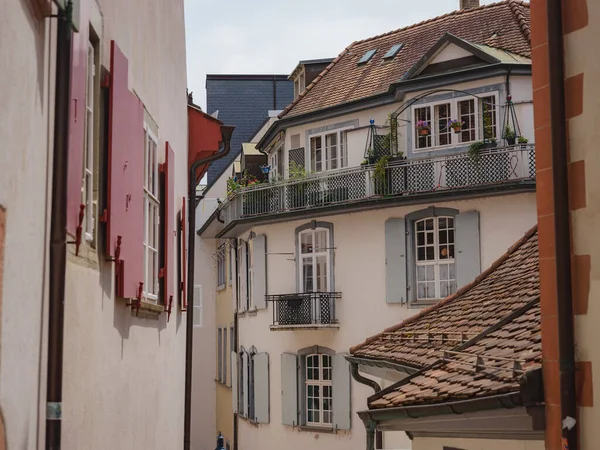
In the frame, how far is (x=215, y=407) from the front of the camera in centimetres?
3844

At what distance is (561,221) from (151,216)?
14.9ft

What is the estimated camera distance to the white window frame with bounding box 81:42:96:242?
6.96 metres

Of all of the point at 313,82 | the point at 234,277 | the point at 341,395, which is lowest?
the point at 341,395

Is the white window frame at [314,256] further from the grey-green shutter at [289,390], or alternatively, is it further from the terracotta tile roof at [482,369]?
the terracotta tile roof at [482,369]

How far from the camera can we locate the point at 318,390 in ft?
95.8

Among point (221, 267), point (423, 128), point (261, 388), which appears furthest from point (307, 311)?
point (221, 267)

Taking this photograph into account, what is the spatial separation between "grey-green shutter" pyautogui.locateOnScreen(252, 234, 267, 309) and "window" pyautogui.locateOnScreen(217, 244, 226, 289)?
19.6ft

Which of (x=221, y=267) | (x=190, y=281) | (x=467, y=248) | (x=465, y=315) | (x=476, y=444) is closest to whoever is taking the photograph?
(x=476, y=444)

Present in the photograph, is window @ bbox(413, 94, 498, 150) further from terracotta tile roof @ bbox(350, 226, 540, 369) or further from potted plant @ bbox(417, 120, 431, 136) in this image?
terracotta tile roof @ bbox(350, 226, 540, 369)

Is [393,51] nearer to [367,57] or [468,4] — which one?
[367,57]

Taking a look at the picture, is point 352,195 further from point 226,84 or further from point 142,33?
point 142,33

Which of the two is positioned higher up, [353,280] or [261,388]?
[353,280]

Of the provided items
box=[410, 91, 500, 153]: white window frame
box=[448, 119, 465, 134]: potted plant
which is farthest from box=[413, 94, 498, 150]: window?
box=[448, 119, 465, 134]: potted plant

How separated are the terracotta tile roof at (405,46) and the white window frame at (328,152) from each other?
0.73 meters
